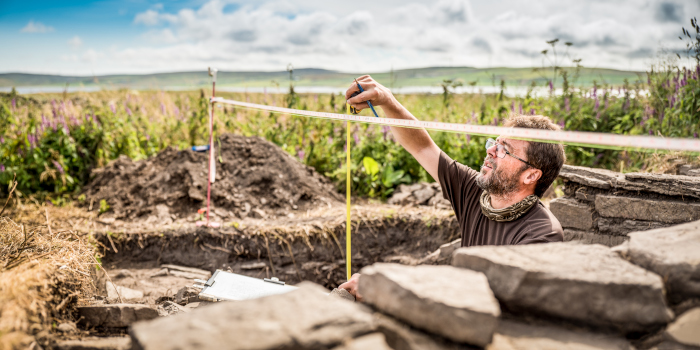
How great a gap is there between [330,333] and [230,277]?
6.53 feet

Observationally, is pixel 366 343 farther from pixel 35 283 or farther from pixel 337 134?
pixel 337 134

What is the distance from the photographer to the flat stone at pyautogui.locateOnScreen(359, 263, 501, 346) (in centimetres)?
133

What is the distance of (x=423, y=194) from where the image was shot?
5.93 m

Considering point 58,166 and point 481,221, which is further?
point 58,166

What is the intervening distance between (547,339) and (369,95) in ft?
6.35

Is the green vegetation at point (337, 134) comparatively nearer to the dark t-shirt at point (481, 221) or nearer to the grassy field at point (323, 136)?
the grassy field at point (323, 136)

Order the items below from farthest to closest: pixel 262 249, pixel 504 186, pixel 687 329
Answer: pixel 262 249, pixel 504 186, pixel 687 329

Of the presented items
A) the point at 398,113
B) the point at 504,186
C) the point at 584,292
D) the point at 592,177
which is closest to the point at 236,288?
the point at 398,113

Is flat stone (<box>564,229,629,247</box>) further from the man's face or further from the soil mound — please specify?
the soil mound

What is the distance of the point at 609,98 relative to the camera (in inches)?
278

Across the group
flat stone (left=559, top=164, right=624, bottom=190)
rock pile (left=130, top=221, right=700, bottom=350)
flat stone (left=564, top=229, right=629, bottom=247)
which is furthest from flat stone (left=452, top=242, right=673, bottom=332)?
flat stone (left=559, top=164, right=624, bottom=190)

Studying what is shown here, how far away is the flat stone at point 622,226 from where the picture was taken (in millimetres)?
3244

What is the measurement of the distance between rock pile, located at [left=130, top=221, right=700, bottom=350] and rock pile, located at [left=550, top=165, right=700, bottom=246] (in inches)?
63.6

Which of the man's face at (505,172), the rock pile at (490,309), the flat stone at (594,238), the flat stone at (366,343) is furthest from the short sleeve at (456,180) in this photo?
the flat stone at (366,343)
